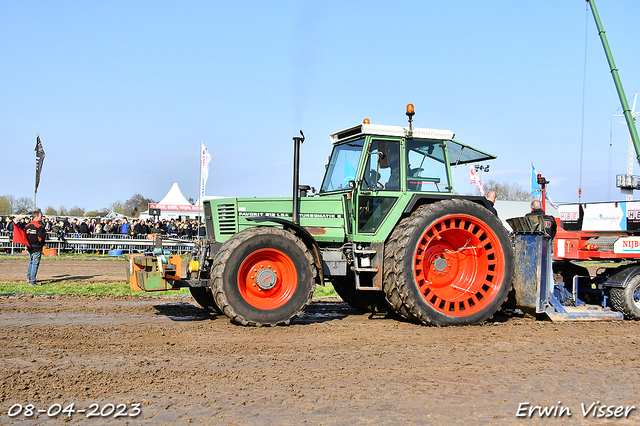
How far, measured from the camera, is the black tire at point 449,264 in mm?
6828

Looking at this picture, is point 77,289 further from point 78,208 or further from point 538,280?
point 78,208

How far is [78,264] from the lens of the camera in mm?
17344

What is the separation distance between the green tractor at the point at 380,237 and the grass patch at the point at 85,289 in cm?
358

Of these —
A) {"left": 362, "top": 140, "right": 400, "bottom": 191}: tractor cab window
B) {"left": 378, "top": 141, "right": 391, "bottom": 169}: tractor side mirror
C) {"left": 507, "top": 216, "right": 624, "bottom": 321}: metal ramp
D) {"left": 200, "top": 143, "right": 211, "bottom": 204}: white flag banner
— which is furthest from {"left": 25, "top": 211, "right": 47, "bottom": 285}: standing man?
{"left": 200, "top": 143, "right": 211, "bottom": 204}: white flag banner

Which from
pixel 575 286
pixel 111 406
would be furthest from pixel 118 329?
pixel 575 286

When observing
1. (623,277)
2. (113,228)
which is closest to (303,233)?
(623,277)

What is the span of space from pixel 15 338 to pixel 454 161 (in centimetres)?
594

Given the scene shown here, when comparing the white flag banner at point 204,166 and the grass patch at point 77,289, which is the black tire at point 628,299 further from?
the white flag banner at point 204,166

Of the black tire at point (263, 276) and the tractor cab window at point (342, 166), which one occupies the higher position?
the tractor cab window at point (342, 166)

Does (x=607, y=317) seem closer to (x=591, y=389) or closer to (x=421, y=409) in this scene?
(x=591, y=389)

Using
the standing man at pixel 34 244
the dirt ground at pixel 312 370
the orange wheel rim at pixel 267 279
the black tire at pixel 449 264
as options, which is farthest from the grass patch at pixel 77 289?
the black tire at pixel 449 264

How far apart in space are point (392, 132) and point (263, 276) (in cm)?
260

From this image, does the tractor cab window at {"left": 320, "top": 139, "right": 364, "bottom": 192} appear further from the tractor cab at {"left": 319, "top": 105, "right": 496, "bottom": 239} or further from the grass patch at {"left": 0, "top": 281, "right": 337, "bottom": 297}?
the grass patch at {"left": 0, "top": 281, "right": 337, "bottom": 297}

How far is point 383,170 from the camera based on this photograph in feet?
23.9
